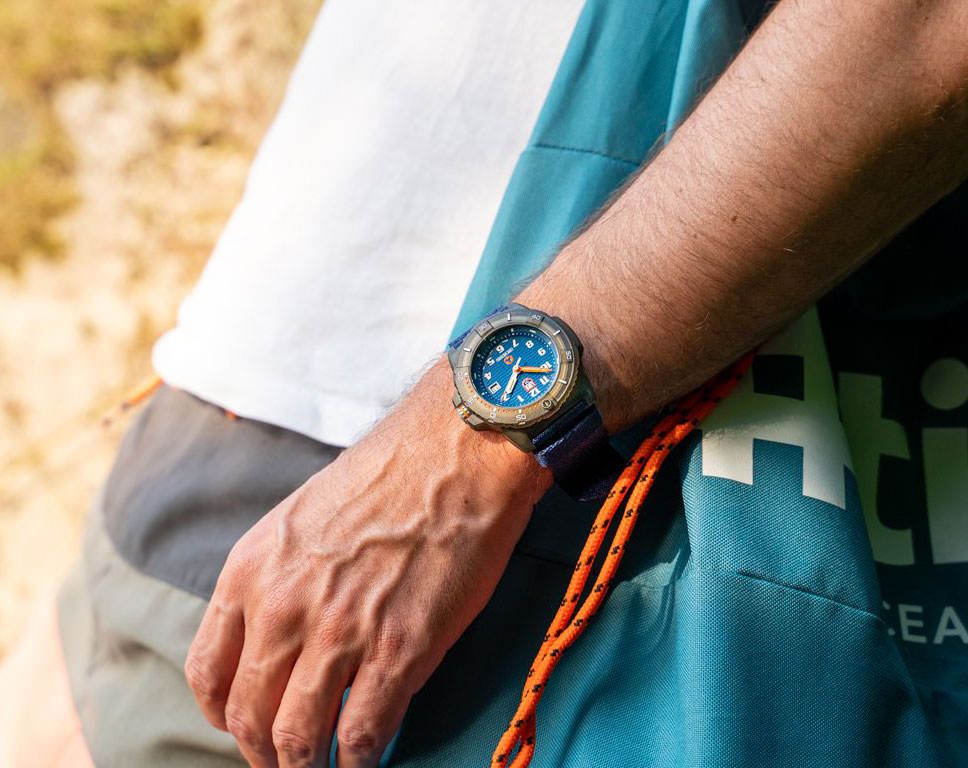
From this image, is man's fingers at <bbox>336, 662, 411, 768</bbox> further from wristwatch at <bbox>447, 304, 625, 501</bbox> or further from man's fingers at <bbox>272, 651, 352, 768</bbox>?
wristwatch at <bbox>447, 304, 625, 501</bbox>

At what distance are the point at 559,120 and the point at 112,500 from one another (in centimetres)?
71

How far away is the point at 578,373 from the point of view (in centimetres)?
83

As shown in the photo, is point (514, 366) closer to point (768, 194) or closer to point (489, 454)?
point (489, 454)

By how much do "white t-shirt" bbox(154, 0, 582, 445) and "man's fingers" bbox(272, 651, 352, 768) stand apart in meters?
0.24

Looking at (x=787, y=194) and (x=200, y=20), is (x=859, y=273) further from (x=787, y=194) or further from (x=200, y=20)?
(x=200, y=20)

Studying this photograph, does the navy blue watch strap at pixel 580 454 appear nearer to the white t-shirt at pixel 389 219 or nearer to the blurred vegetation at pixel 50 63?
the white t-shirt at pixel 389 219

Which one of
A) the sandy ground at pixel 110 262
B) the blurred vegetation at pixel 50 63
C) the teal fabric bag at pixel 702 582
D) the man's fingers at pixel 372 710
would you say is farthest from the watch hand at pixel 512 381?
the blurred vegetation at pixel 50 63

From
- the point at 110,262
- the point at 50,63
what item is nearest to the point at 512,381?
the point at 110,262

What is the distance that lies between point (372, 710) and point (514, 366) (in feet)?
1.10

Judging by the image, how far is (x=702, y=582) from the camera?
0.79 meters

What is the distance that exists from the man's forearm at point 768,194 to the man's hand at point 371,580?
139 millimetres

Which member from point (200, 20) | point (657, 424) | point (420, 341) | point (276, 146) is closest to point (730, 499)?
point (657, 424)

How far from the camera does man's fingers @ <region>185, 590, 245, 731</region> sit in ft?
2.93

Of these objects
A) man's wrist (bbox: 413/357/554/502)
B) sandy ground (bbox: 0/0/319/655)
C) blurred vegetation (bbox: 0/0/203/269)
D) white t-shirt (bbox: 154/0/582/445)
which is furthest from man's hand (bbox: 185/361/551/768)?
blurred vegetation (bbox: 0/0/203/269)
